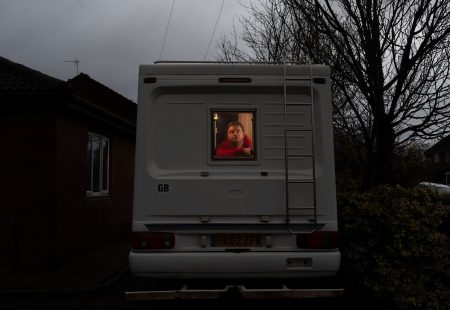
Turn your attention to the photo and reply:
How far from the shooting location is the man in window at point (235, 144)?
5.98 m

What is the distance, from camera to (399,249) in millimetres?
6309

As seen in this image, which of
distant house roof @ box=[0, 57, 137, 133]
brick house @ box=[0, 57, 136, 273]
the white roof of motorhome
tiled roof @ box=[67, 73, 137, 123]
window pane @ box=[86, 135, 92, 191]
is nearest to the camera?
the white roof of motorhome

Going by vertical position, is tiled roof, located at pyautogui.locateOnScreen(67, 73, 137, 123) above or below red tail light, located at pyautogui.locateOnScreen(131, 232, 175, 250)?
above

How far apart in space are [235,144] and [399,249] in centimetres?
221

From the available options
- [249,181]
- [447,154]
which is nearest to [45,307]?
[249,181]

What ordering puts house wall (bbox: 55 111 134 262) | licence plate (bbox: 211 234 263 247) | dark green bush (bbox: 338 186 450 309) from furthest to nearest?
1. house wall (bbox: 55 111 134 262)
2. dark green bush (bbox: 338 186 450 309)
3. licence plate (bbox: 211 234 263 247)

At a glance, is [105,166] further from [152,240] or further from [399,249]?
[399,249]

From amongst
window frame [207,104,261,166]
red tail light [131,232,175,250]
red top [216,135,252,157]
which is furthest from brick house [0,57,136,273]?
red tail light [131,232,175,250]

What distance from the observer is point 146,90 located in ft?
19.3

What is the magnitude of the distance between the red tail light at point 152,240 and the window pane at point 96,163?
706 cm

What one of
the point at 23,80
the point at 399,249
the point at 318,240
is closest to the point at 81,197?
the point at 23,80

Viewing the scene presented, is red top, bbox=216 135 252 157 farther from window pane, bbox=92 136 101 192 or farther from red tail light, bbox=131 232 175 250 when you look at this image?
window pane, bbox=92 136 101 192

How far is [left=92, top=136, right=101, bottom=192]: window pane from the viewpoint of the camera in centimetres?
1250

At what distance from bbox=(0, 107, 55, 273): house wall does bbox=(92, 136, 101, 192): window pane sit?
277 cm
